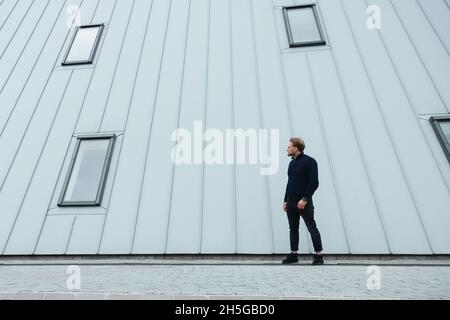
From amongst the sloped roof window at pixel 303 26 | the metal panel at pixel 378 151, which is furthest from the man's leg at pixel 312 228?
the sloped roof window at pixel 303 26

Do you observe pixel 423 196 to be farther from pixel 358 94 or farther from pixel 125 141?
pixel 125 141

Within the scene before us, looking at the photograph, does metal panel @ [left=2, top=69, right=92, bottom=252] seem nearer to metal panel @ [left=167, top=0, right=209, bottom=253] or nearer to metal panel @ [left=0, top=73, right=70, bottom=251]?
metal panel @ [left=0, top=73, right=70, bottom=251]

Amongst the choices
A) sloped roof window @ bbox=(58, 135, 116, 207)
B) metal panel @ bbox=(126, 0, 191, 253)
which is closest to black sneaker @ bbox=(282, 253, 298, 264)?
metal panel @ bbox=(126, 0, 191, 253)

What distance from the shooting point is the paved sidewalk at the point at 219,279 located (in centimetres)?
286

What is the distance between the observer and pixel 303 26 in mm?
7414

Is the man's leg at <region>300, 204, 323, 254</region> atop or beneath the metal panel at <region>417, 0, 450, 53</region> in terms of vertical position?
beneath

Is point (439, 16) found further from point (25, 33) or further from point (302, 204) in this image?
point (25, 33)

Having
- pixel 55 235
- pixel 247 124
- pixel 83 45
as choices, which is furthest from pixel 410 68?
pixel 83 45

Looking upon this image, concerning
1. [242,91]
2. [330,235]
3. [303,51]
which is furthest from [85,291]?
[303,51]

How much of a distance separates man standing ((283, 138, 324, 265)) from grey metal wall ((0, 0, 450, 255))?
0.45m

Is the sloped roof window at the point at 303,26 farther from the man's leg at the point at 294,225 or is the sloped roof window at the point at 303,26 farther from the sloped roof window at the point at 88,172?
the sloped roof window at the point at 88,172

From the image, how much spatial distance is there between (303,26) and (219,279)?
6.29 metres

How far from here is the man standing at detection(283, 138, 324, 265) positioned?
4250 mm

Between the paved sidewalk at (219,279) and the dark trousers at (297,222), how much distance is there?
0.31 metres
